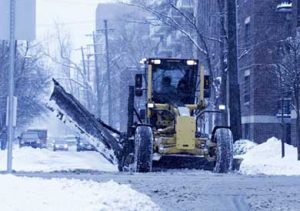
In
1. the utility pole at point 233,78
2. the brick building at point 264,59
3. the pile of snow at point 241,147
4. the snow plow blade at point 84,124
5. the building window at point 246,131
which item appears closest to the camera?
the snow plow blade at point 84,124

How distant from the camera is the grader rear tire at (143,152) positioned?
59.5 ft

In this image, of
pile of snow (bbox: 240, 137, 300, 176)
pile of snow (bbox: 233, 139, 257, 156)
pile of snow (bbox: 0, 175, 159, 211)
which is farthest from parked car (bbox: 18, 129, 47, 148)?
pile of snow (bbox: 0, 175, 159, 211)

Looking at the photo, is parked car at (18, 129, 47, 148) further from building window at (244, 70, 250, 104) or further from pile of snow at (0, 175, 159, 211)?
pile of snow at (0, 175, 159, 211)

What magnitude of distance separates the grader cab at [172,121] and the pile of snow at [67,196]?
7644 millimetres

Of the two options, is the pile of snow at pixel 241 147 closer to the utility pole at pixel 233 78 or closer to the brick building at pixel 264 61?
the utility pole at pixel 233 78

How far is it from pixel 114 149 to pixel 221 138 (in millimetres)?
3308

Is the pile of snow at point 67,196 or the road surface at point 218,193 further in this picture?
the road surface at point 218,193

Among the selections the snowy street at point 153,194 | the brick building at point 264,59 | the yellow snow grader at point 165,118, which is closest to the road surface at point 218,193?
the snowy street at point 153,194

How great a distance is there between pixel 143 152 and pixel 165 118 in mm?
2849

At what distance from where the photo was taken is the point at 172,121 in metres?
20.5

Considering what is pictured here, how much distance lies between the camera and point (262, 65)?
130 feet

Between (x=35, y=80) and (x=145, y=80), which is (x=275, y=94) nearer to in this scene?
(x=145, y=80)

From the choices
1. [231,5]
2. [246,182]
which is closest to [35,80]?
[231,5]

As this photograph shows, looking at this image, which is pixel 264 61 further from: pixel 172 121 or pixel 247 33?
pixel 172 121
